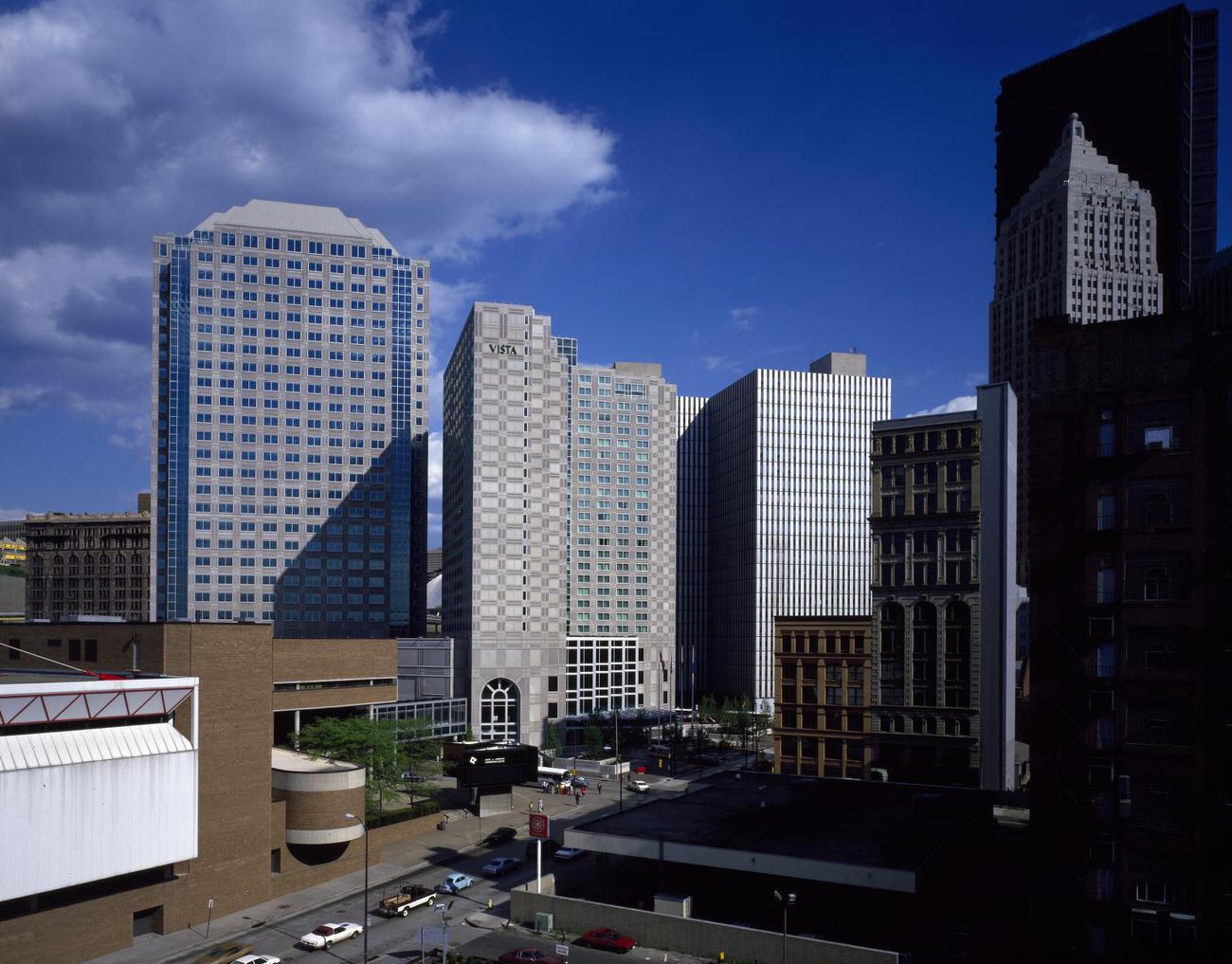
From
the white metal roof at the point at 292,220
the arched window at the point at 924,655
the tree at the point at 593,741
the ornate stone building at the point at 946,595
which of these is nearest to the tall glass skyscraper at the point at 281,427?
the white metal roof at the point at 292,220

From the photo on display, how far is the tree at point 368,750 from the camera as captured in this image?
3145 inches

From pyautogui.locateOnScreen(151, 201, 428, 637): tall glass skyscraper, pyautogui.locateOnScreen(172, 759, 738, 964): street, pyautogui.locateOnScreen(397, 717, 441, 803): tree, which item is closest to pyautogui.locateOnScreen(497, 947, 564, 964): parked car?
pyautogui.locateOnScreen(172, 759, 738, 964): street

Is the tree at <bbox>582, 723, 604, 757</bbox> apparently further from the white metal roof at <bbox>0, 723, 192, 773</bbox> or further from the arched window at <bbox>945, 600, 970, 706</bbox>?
the white metal roof at <bbox>0, 723, 192, 773</bbox>

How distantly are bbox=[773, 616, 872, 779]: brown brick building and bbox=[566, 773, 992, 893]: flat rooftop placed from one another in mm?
13736

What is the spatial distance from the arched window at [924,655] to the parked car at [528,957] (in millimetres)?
48434

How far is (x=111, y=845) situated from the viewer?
176 ft

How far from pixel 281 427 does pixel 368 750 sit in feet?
312

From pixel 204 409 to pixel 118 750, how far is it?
114 meters

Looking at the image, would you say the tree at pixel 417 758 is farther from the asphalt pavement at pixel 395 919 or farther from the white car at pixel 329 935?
the white car at pixel 329 935

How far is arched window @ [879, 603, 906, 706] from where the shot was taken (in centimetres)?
8950

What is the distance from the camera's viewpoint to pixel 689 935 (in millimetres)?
53781

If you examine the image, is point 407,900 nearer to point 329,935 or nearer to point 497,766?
point 329,935

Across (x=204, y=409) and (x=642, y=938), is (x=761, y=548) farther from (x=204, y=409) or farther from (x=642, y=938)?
(x=642, y=938)

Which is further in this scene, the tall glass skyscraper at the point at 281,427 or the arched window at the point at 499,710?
the tall glass skyscraper at the point at 281,427
